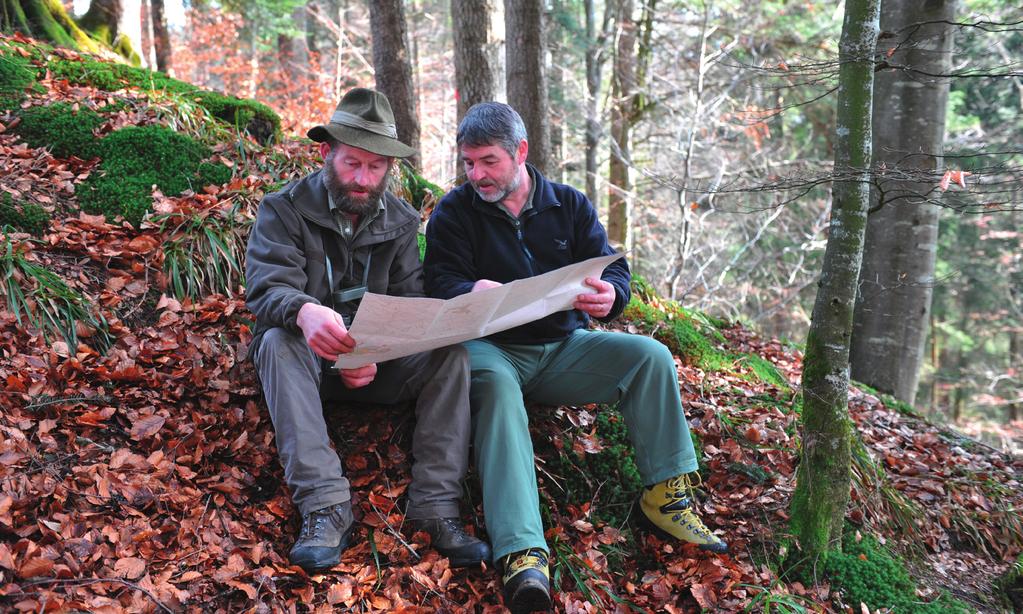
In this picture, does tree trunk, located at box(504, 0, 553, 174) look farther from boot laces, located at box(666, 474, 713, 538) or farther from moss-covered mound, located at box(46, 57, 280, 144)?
boot laces, located at box(666, 474, 713, 538)

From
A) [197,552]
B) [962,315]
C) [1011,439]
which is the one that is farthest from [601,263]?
[962,315]

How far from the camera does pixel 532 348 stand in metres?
3.49

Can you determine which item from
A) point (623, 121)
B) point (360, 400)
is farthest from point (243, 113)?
point (623, 121)

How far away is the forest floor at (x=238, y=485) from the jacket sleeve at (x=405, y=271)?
2.10 ft

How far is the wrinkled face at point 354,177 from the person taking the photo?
3129 mm

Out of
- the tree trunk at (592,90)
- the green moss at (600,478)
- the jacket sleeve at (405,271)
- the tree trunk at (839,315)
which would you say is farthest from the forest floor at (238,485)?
the tree trunk at (592,90)

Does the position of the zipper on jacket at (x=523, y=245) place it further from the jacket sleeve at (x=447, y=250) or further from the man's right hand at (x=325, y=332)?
the man's right hand at (x=325, y=332)

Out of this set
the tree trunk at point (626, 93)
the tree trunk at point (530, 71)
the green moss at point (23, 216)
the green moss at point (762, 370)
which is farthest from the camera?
the tree trunk at point (626, 93)

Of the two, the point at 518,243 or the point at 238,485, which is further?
the point at 518,243

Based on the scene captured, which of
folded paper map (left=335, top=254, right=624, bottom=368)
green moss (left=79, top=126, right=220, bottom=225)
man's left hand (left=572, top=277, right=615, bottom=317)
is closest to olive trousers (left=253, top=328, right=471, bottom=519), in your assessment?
folded paper map (left=335, top=254, right=624, bottom=368)

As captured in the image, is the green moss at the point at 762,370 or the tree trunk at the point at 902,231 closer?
the green moss at the point at 762,370

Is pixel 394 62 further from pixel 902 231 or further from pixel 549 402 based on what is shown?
pixel 902 231

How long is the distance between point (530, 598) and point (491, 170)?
1.99m

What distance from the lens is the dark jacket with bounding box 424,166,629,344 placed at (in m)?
3.49
